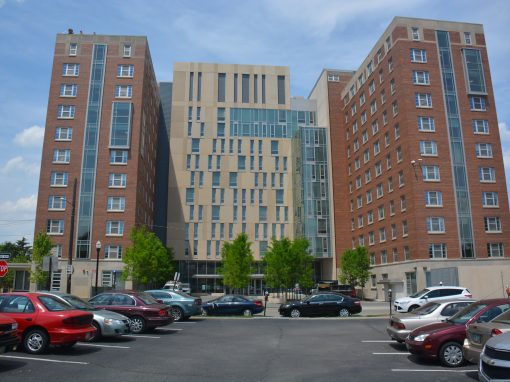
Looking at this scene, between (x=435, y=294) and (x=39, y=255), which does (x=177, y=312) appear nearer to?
(x=435, y=294)

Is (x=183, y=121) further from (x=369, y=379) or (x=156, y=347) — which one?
(x=369, y=379)

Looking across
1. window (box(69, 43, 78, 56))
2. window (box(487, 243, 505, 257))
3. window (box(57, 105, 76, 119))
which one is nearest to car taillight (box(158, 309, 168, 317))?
window (box(487, 243, 505, 257))

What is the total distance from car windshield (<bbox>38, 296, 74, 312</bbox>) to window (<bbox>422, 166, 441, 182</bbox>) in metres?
44.9

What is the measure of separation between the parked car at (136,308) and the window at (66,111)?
47.4 m

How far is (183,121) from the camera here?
7975 cm

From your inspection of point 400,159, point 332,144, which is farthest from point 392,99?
point 332,144

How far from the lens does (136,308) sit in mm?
17672

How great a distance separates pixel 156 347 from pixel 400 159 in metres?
45.2

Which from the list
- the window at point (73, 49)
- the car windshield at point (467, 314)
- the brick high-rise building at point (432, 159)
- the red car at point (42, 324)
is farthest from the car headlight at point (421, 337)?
the window at point (73, 49)

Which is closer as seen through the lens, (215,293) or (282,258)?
(282,258)

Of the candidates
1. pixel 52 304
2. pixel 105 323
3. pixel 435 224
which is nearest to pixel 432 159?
pixel 435 224

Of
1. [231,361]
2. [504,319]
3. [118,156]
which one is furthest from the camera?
[118,156]

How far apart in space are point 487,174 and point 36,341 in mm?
51557

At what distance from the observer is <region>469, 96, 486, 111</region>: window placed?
53.8 m
